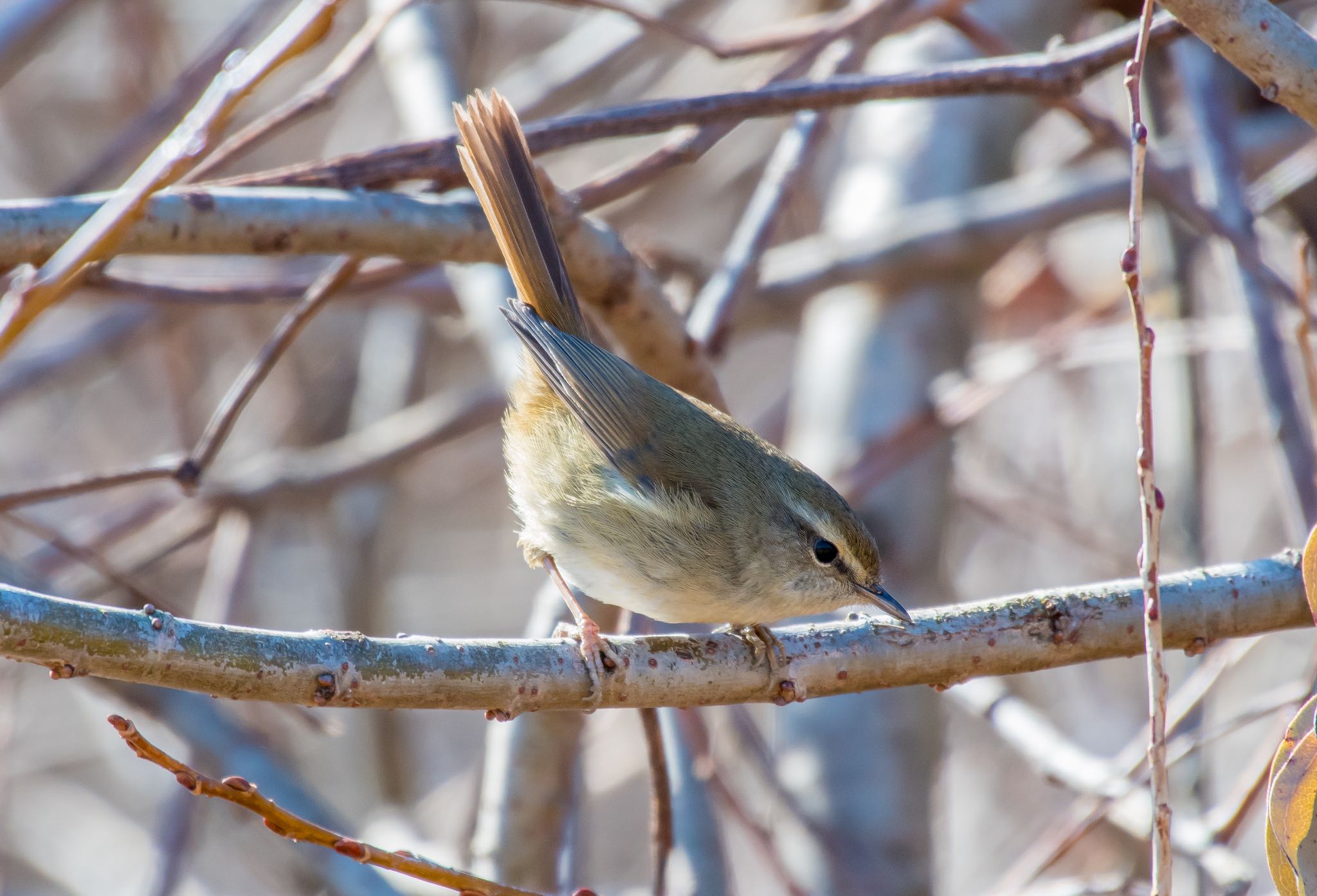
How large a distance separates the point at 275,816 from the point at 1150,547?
1030 mm

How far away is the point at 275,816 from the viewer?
1365 millimetres

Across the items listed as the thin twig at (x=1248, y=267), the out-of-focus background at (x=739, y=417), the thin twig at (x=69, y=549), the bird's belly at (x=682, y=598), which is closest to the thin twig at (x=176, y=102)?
the out-of-focus background at (x=739, y=417)

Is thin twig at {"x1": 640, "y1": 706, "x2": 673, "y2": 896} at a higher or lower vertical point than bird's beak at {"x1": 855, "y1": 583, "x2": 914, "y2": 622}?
lower

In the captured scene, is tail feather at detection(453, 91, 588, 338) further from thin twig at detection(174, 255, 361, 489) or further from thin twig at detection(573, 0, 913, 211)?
thin twig at detection(174, 255, 361, 489)

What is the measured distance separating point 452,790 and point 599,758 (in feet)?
2.31

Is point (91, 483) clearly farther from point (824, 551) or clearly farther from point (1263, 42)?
point (1263, 42)

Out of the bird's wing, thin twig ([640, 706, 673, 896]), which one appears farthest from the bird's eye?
thin twig ([640, 706, 673, 896])

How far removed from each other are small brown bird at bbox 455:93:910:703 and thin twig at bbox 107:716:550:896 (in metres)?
1.08

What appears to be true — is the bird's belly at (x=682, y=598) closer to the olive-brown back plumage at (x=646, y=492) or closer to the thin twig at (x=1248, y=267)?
the olive-brown back plumage at (x=646, y=492)

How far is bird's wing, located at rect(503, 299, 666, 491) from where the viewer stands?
2.73 metres

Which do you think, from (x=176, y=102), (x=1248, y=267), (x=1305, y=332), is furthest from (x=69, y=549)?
(x=1248, y=267)

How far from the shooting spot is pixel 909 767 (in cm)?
374

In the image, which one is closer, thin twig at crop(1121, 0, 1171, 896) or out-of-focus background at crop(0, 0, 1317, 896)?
thin twig at crop(1121, 0, 1171, 896)

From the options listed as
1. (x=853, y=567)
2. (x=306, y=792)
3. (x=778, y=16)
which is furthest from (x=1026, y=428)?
(x=306, y=792)
